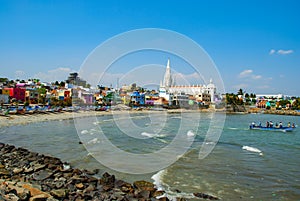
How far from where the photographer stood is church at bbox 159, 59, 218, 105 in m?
91.8

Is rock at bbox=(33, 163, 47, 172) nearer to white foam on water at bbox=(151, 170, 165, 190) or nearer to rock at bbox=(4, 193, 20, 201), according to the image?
rock at bbox=(4, 193, 20, 201)

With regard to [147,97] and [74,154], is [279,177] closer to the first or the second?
[74,154]

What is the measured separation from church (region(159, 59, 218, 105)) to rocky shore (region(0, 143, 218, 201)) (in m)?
78.7

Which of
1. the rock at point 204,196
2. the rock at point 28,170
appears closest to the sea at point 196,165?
the rock at point 204,196

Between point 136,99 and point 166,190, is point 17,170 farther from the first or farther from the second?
point 136,99

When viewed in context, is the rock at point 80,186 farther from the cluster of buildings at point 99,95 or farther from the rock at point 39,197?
the cluster of buildings at point 99,95

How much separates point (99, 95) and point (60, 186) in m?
70.7

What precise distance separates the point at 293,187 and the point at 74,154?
11.4 m

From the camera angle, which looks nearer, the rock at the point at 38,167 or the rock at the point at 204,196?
the rock at the point at 204,196

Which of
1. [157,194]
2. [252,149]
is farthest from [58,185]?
[252,149]

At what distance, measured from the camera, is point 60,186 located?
27.7ft

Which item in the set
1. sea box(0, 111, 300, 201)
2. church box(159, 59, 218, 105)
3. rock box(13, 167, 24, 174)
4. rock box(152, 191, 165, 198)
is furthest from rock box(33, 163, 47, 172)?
church box(159, 59, 218, 105)

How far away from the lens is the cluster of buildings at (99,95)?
54950mm

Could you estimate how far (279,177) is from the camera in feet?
37.1
